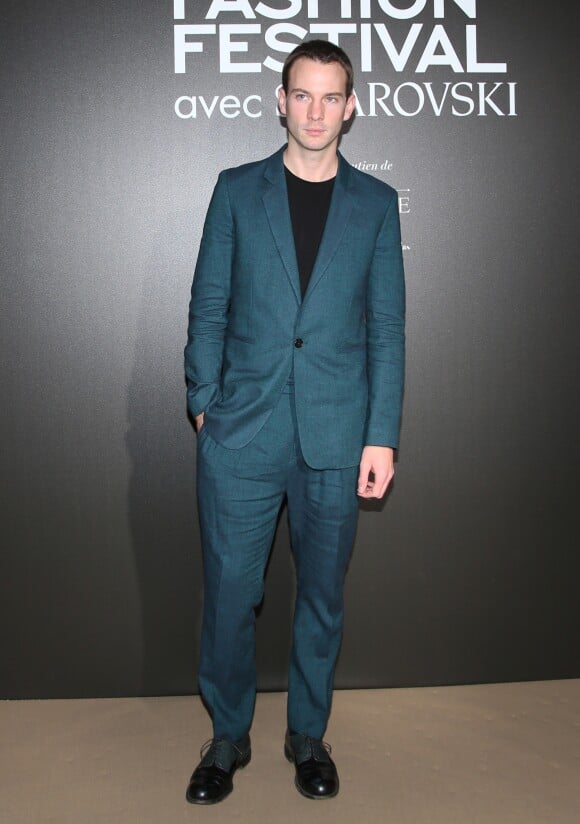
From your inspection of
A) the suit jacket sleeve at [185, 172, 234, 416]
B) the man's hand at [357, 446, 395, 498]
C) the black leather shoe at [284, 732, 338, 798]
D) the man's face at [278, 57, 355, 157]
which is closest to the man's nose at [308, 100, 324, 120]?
the man's face at [278, 57, 355, 157]

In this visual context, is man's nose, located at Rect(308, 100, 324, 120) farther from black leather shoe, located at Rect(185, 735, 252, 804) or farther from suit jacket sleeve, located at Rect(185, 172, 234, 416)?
black leather shoe, located at Rect(185, 735, 252, 804)

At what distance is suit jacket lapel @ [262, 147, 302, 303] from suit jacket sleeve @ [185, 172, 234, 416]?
0.11m

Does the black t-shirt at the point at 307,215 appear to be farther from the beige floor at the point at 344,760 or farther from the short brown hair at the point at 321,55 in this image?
the beige floor at the point at 344,760

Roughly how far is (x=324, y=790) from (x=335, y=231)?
148 centimetres

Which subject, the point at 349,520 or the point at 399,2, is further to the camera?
the point at 399,2

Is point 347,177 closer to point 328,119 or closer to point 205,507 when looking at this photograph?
point 328,119

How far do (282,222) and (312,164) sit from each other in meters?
0.19

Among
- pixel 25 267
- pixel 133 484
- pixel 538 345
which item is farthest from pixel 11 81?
pixel 538 345

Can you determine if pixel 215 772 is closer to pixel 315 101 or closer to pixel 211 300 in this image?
pixel 211 300

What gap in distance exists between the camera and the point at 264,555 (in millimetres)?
2469

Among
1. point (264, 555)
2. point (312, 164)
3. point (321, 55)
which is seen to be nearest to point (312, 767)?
point (264, 555)

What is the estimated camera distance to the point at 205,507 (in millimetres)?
2426

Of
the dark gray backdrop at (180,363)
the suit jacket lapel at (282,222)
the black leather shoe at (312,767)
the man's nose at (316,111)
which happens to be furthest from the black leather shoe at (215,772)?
the man's nose at (316,111)

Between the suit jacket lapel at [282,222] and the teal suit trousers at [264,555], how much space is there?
0.97 ft
